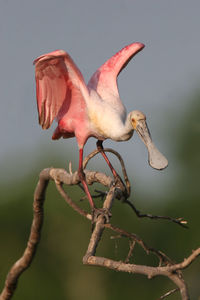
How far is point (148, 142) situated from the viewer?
18.5 ft

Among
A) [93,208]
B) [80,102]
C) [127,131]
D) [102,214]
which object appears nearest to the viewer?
[102,214]

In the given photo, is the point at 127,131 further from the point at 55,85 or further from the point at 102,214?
the point at 102,214

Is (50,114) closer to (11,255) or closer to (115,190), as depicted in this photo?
(115,190)

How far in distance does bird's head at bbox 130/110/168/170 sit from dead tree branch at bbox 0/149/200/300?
0.89 feet

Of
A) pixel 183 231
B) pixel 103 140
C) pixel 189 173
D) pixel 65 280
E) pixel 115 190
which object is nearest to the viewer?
pixel 115 190

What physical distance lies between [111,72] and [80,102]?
49 cm

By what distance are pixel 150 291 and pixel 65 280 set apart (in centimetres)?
288

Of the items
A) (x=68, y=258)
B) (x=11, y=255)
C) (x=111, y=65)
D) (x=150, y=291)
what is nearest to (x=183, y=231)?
(x=150, y=291)

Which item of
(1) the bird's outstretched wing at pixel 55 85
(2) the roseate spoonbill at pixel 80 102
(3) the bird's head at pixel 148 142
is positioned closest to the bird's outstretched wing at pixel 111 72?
(2) the roseate spoonbill at pixel 80 102

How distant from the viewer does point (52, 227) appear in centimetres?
2634

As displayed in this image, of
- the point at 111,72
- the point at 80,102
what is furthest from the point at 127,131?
the point at 111,72

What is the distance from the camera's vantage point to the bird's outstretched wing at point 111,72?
6.56 metres

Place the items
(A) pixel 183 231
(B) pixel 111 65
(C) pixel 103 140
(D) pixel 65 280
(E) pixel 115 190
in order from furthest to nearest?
(A) pixel 183 231 → (D) pixel 65 280 → (B) pixel 111 65 → (C) pixel 103 140 → (E) pixel 115 190

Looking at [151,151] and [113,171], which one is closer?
[151,151]
